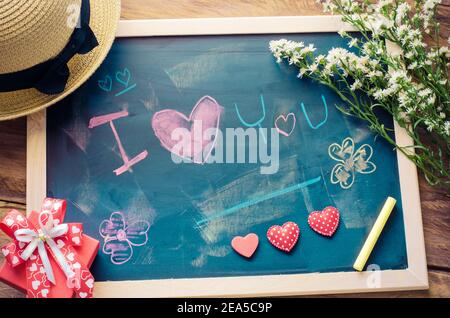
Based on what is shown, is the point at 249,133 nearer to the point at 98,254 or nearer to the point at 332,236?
the point at 332,236

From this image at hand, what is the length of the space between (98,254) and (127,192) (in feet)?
0.48

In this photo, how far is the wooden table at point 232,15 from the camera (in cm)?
104

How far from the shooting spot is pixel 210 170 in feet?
3.41

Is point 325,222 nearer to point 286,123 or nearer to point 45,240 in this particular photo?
point 286,123

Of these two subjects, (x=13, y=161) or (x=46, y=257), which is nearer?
(x=46, y=257)

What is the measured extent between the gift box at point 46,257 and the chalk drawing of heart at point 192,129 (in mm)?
261

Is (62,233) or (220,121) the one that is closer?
(62,233)

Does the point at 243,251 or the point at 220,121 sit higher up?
the point at 220,121

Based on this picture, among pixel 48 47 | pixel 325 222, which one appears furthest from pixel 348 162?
pixel 48 47

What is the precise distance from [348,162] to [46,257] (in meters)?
0.67
